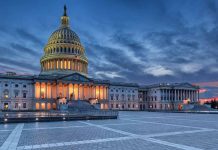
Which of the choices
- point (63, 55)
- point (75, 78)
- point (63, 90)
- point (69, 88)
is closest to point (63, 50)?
point (63, 55)


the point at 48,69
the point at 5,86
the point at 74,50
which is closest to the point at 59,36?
the point at 74,50

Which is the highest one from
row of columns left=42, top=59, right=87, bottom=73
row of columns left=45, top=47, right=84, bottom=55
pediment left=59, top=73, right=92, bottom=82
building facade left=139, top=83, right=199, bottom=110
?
row of columns left=45, top=47, right=84, bottom=55

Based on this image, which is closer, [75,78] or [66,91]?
[66,91]

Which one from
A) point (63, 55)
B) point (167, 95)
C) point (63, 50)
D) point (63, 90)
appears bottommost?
point (167, 95)

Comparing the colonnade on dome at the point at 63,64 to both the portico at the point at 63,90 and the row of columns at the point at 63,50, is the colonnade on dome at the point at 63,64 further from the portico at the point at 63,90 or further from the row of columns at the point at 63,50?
the portico at the point at 63,90

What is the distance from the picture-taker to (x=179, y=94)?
139m

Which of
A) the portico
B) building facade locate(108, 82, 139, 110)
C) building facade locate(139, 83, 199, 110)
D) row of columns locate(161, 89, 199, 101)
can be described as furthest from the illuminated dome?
row of columns locate(161, 89, 199, 101)

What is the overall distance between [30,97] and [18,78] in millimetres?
9775

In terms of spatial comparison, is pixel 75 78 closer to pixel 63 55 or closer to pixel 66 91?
pixel 66 91

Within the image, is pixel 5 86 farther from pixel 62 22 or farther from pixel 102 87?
pixel 62 22

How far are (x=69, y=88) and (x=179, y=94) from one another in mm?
66615

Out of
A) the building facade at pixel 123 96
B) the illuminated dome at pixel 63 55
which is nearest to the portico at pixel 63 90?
the building facade at pixel 123 96

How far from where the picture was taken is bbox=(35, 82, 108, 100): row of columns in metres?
107

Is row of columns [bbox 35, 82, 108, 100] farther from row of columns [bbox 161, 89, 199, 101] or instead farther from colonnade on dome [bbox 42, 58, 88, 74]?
row of columns [bbox 161, 89, 199, 101]
